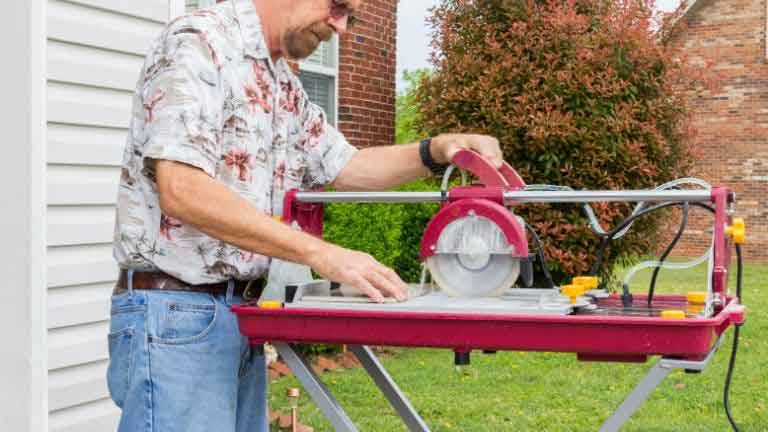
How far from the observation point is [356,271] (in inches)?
92.7

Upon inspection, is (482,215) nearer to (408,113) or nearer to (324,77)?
(324,77)

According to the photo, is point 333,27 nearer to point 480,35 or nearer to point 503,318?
point 503,318

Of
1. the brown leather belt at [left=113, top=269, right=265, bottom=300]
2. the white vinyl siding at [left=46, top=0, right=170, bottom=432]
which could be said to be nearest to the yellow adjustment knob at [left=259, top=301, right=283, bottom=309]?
the brown leather belt at [left=113, top=269, right=265, bottom=300]

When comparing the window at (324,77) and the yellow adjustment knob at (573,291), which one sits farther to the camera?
the window at (324,77)

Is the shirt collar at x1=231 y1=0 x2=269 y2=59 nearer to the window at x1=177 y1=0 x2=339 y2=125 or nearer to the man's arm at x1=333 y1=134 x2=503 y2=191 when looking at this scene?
the man's arm at x1=333 y1=134 x2=503 y2=191

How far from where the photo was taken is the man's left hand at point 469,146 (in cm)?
280

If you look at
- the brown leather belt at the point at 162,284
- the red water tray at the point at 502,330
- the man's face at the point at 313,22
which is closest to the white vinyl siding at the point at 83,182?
the brown leather belt at the point at 162,284

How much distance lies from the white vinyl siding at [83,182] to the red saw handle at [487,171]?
1.86 m

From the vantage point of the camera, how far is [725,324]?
2330 millimetres

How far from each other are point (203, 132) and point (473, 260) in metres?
0.68

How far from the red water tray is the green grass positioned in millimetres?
3486

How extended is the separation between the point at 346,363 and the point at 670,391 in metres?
2.16

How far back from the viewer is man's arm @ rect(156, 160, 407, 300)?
2.35m

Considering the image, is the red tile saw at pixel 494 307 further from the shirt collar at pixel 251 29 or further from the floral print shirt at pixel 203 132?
the shirt collar at pixel 251 29
